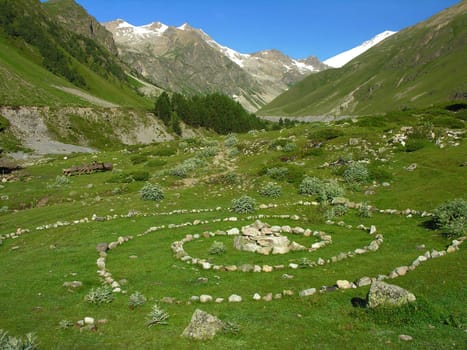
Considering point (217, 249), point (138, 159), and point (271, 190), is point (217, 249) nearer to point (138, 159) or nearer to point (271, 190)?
point (271, 190)

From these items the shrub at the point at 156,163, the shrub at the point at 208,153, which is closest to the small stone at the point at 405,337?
the shrub at the point at 208,153

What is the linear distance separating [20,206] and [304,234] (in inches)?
1120

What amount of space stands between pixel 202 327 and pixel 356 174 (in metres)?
26.3

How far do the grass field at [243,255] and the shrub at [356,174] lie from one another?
2.43ft

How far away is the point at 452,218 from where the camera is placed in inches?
836

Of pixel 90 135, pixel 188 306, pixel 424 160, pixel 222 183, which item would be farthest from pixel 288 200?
pixel 90 135

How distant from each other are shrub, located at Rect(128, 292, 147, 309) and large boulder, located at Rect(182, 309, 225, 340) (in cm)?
324

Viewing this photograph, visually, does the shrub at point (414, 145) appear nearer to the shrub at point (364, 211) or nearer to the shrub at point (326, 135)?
the shrub at point (326, 135)

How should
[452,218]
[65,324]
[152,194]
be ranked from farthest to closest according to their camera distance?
[152,194] → [452,218] → [65,324]

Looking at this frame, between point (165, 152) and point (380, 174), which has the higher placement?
point (380, 174)

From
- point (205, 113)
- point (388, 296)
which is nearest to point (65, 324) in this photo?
point (388, 296)

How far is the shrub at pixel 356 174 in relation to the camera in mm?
34281

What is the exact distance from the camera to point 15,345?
34.0ft

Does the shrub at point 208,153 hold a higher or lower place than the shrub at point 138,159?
higher
